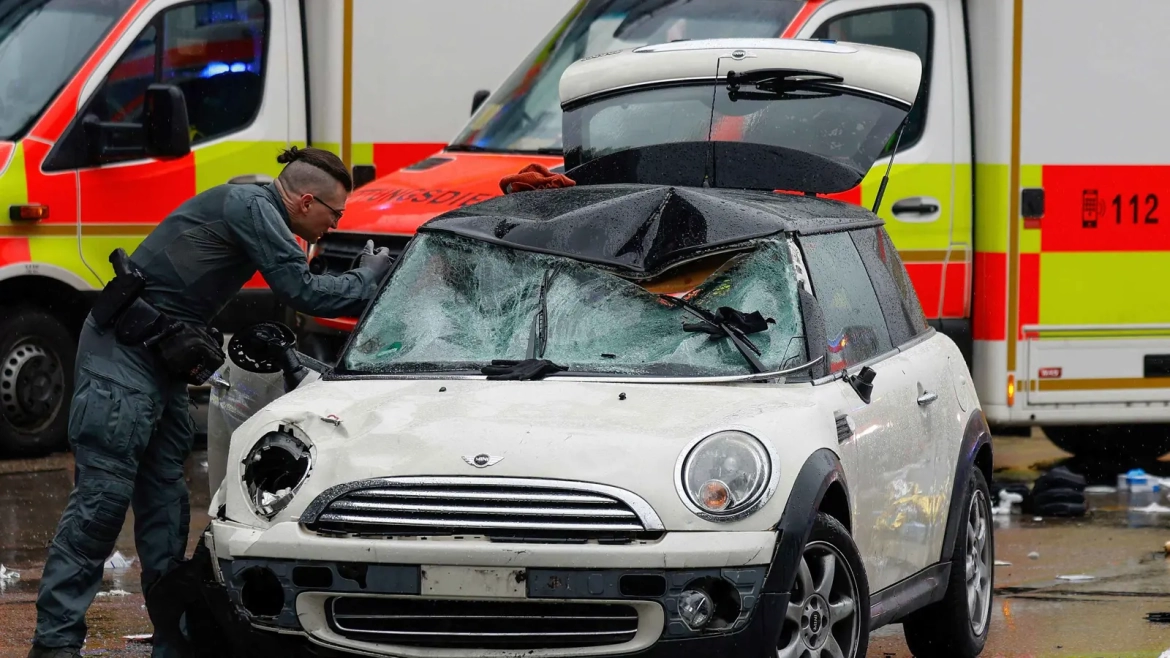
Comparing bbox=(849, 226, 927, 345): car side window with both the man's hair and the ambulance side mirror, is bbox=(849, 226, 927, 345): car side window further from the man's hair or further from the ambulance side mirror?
the ambulance side mirror

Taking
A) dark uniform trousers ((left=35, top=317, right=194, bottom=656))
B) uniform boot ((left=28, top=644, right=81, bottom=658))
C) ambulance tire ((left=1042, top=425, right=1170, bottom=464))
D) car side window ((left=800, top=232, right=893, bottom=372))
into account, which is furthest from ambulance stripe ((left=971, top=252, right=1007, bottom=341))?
uniform boot ((left=28, top=644, right=81, bottom=658))

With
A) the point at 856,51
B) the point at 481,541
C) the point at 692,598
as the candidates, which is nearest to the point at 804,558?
the point at 692,598

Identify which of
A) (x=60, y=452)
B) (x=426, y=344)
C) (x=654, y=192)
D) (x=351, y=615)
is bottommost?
(x=60, y=452)

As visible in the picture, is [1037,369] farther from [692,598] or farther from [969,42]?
[692,598]

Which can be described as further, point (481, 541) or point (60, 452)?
point (60, 452)

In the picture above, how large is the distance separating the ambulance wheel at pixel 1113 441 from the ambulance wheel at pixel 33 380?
17.9ft

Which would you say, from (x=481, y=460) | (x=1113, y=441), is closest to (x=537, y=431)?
(x=481, y=460)

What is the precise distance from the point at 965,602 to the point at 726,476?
1.81 metres

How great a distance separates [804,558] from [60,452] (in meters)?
6.92

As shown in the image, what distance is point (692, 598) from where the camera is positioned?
15.6 feet

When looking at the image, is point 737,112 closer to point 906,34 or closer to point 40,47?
point 906,34

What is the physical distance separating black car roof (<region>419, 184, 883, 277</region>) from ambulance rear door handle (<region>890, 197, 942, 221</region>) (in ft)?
12.0

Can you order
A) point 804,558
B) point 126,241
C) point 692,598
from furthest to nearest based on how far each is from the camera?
point 126,241 < point 804,558 < point 692,598

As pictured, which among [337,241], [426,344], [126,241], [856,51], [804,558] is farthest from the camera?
[126,241]
